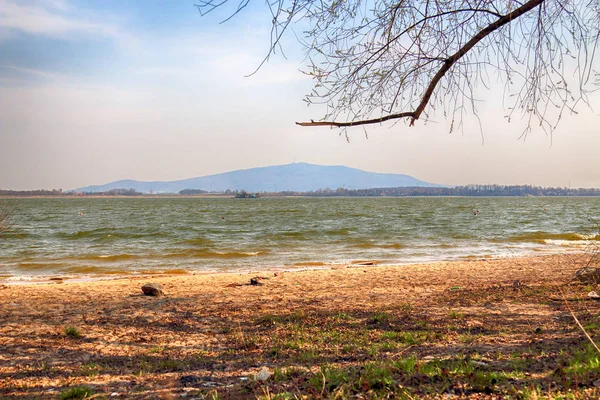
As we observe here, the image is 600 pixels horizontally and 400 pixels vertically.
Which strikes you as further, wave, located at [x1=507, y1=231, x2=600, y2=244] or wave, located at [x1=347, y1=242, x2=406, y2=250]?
wave, located at [x1=507, y1=231, x2=600, y2=244]

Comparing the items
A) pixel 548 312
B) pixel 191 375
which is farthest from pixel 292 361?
Result: pixel 548 312

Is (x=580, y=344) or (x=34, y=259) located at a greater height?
(x=580, y=344)

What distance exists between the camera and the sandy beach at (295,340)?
11.1ft

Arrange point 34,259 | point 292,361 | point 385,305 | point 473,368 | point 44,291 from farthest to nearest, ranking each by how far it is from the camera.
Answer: point 34,259, point 44,291, point 385,305, point 292,361, point 473,368

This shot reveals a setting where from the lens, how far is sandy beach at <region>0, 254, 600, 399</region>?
3396 millimetres

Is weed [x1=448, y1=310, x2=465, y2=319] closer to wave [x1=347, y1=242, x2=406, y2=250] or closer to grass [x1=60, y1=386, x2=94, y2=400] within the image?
grass [x1=60, y1=386, x2=94, y2=400]

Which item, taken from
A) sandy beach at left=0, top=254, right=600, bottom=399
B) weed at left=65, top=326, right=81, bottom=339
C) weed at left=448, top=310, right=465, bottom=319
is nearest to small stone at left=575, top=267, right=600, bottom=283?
sandy beach at left=0, top=254, right=600, bottom=399

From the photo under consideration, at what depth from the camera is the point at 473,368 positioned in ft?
11.7

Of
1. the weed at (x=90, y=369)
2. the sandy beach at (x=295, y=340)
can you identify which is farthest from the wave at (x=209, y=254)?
the weed at (x=90, y=369)

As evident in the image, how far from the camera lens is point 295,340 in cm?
512

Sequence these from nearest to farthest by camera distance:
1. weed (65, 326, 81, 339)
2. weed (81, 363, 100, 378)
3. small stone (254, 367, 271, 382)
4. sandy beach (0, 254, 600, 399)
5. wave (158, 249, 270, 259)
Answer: sandy beach (0, 254, 600, 399), small stone (254, 367, 271, 382), weed (81, 363, 100, 378), weed (65, 326, 81, 339), wave (158, 249, 270, 259)

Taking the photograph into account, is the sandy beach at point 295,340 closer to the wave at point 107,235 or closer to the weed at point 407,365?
the weed at point 407,365

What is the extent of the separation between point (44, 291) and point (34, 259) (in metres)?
9.82

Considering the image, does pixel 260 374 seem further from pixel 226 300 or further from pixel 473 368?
pixel 226 300
